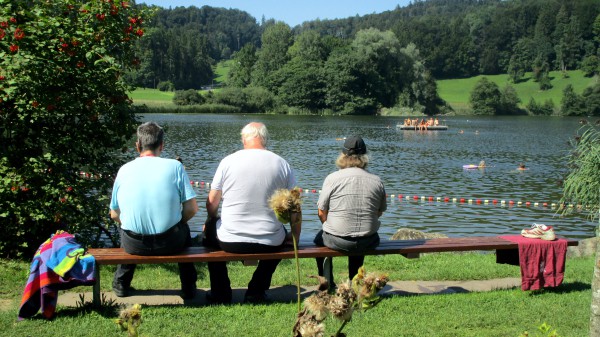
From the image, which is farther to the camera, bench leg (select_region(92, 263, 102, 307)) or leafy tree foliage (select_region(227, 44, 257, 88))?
leafy tree foliage (select_region(227, 44, 257, 88))

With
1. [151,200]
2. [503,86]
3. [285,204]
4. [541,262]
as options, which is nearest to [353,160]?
[151,200]

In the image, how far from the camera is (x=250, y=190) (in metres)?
5.54

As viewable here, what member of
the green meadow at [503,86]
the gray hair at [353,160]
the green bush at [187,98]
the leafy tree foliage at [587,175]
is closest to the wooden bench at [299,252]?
the gray hair at [353,160]

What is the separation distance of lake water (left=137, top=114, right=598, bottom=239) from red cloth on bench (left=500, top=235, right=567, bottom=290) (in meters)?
4.98

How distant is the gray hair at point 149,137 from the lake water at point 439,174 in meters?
3.12

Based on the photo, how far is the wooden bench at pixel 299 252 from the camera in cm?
539

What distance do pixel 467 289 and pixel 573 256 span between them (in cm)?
348

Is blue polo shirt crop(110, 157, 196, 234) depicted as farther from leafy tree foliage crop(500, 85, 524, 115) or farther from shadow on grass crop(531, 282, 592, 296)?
leafy tree foliage crop(500, 85, 524, 115)

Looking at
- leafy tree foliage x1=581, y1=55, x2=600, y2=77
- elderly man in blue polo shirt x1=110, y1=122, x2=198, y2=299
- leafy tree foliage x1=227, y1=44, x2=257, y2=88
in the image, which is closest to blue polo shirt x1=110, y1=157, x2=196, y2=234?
elderly man in blue polo shirt x1=110, y1=122, x2=198, y2=299

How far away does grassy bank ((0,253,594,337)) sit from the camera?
16.1 feet

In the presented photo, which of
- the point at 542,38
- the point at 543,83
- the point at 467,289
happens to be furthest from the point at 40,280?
the point at 542,38

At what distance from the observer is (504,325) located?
521 cm

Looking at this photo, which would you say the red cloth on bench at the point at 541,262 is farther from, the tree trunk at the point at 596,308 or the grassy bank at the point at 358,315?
the tree trunk at the point at 596,308

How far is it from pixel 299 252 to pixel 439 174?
21137 millimetres
